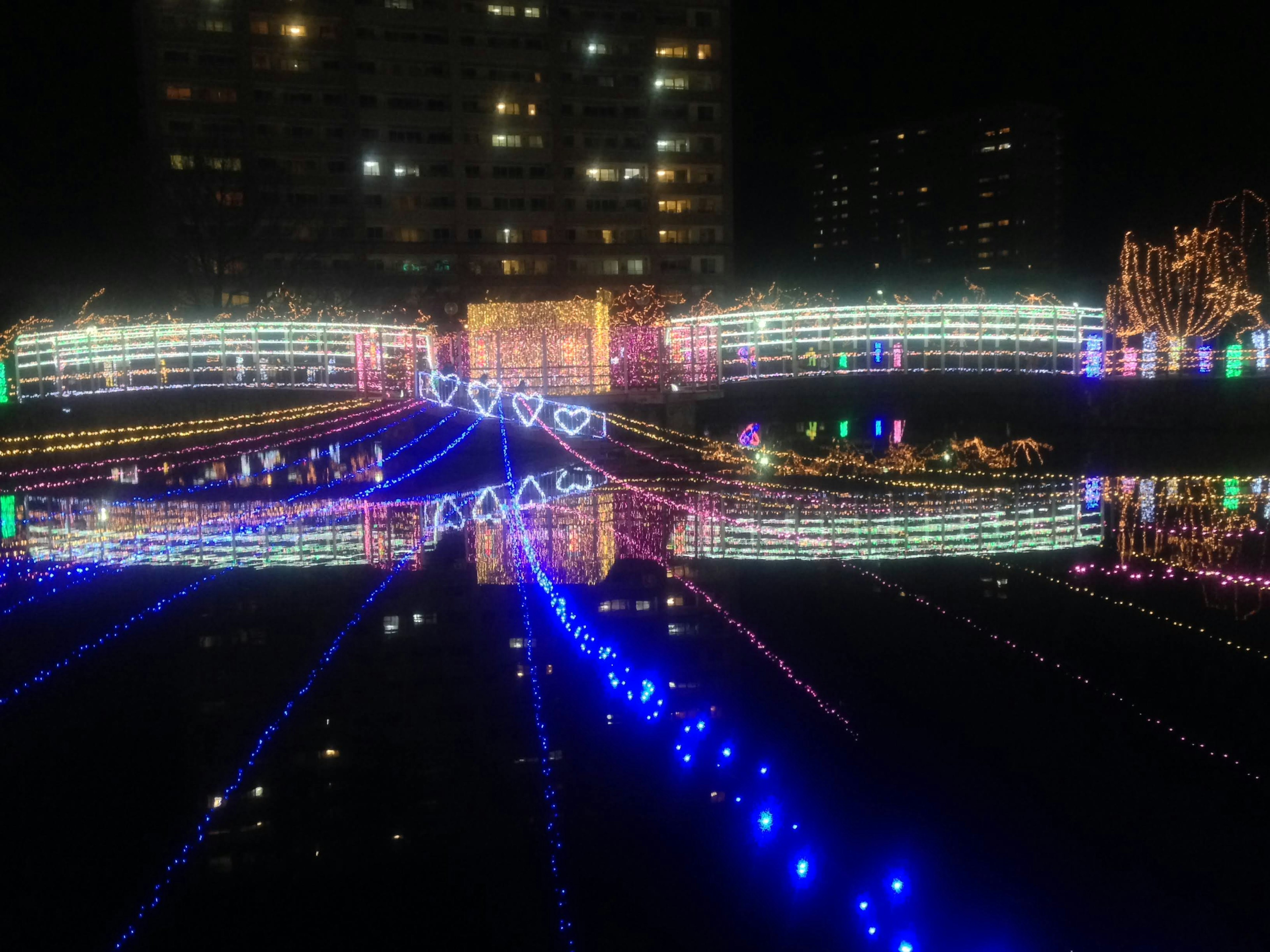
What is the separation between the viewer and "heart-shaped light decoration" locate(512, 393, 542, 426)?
21.4m

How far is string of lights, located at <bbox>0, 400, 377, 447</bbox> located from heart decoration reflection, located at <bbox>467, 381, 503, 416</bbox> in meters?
2.47

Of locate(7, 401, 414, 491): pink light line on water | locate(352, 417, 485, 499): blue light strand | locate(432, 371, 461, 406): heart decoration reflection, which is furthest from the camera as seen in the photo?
locate(432, 371, 461, 406): heart decoration reflection

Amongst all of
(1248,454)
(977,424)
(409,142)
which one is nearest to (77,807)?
(977,424)

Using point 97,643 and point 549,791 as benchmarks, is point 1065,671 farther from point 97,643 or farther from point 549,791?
point 97,643

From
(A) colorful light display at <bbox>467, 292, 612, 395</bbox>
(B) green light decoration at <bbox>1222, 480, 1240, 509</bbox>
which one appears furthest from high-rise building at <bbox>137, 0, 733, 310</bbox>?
(B) green light decoration at <bbox>1222, 480, 1240, 509</bbox>

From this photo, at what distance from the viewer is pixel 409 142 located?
6259cm

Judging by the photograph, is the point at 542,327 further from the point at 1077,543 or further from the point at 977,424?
the point at 1077,543

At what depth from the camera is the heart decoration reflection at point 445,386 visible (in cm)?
2386

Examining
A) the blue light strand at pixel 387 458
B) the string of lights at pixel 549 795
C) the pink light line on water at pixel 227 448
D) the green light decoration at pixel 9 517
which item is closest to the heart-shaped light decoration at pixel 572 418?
the blue light strand at pixel 387 458

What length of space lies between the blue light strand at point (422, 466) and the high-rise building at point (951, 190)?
7525cm

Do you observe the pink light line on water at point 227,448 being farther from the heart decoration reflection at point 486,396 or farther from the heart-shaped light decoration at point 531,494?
the heart-shaped light decoration at point 531,494

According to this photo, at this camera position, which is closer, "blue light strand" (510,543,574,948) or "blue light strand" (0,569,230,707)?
"blue light strand" (510,543,574,948)

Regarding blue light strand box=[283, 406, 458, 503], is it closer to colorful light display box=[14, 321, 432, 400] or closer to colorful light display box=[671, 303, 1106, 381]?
colorful light display box=[14, 321, 432, 400]

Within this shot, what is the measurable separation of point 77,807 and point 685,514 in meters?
9.47
